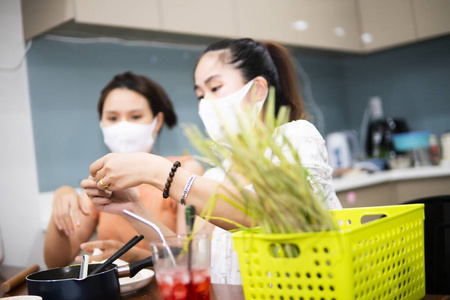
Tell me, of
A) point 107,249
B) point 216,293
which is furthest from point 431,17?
point 216,293

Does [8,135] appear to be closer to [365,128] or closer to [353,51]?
[353,51]

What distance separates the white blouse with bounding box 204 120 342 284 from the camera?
3.72 ft

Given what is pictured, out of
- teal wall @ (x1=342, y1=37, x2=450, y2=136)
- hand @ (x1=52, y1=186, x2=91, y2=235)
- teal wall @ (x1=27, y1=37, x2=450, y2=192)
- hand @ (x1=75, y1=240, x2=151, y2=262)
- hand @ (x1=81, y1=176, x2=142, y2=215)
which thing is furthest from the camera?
teal wall @ (x1=342, y1=37, x2=450, y2=136)

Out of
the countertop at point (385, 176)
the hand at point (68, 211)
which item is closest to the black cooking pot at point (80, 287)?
the hand at point (68, 211)

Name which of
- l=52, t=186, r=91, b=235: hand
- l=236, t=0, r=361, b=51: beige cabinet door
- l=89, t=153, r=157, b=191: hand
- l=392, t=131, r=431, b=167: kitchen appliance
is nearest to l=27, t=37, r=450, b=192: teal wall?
l=236, t=0, r=361, b=51: beige cabinet door

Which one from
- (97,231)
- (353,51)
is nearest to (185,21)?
(97,231)

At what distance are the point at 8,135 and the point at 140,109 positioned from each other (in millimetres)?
617

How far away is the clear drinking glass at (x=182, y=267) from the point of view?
71cm

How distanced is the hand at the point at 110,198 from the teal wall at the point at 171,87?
1.12m

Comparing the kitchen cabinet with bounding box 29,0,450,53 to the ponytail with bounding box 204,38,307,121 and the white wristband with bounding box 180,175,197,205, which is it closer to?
the ponytail with bounding box 204,38,307,121

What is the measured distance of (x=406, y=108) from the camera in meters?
3.43

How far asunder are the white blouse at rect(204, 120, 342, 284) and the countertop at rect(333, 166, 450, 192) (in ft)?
4.33

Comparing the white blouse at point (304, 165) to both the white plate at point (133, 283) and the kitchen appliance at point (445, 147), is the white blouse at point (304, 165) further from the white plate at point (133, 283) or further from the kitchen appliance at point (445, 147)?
the kitchen appliance at point (445, 147)

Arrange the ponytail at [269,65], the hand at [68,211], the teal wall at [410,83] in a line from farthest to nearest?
1. the teal wall at [410,83]
2. the hand at [68,211]
3. the ponytail at [269,65]
